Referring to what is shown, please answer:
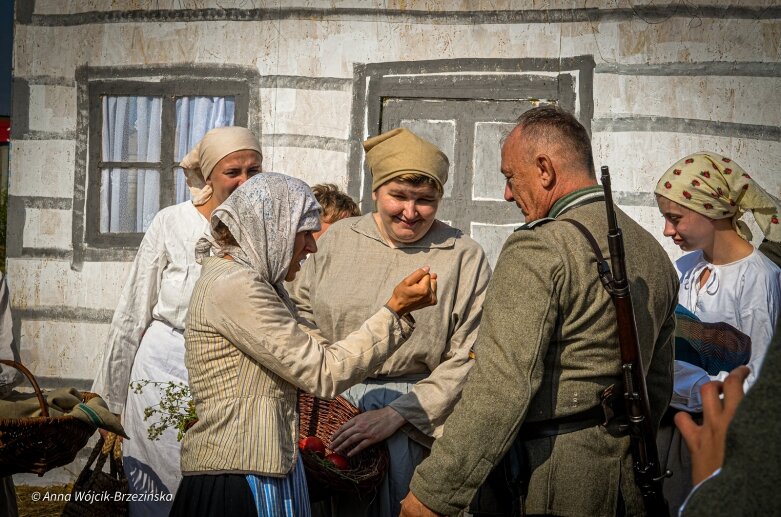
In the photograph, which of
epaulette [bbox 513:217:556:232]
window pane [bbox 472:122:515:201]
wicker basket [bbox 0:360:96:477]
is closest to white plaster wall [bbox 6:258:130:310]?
window pane [bbox 472:122:515:201]

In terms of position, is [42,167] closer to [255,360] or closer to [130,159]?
[130,159]

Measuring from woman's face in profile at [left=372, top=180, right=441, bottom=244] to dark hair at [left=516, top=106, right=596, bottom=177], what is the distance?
106cm

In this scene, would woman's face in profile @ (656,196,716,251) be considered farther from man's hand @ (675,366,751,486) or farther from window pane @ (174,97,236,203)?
window pane @ (174,97,236,203)

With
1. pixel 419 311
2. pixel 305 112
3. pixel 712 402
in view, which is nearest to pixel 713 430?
pixel 712 402

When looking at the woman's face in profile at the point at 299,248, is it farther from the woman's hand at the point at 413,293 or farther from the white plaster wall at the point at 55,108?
the white plaster wall at the point at 55,108

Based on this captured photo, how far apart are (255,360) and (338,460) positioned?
2.29ft

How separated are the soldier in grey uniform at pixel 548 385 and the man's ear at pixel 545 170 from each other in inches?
4.4

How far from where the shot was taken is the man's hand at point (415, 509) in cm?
251

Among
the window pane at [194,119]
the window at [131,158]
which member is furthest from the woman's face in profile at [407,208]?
the window at [131,158]

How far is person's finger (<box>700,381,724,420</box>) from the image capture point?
1438mm

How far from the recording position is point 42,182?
6.47m

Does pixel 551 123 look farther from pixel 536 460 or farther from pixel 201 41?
pixel 201 41

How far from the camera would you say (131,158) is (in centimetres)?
645

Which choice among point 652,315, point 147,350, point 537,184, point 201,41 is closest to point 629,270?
point 652,315
